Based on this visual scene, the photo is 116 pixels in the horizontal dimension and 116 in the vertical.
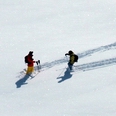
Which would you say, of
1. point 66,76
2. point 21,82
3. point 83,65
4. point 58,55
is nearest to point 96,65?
point 83,65

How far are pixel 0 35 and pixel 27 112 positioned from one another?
844cm

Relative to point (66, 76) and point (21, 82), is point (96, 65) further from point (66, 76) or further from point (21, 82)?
point (21, 82)

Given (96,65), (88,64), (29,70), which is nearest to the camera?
(29,70)

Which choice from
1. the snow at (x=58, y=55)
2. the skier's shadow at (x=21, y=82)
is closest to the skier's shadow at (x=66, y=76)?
the snow at (x=58, y=55)

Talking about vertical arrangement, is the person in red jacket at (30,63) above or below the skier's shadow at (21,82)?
above

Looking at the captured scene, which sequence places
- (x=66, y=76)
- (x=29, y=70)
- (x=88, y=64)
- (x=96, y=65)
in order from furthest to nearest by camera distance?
1. (x=88, y=64)
2. (x=96, y=65)
3. (x=29, y=70)
4. (x=66, y=76)

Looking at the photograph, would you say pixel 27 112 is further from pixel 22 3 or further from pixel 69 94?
pixel 22 3

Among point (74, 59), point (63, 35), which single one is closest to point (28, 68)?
point (74, 59)

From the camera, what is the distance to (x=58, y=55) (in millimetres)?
18750

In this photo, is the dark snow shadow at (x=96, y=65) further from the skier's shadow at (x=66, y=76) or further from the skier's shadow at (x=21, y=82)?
the skier's shadow at (x=21, y=82)

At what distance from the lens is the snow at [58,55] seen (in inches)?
576

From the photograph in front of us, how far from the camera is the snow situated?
14633mm

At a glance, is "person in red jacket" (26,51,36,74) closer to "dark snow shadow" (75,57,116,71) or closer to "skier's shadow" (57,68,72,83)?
"skier's shadow" (57,68,72,83)

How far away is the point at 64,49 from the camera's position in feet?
63.5
